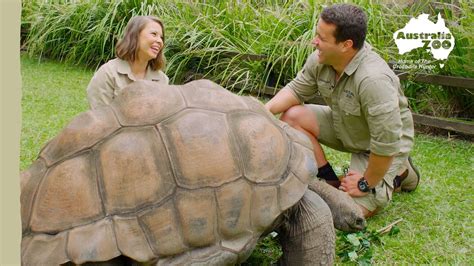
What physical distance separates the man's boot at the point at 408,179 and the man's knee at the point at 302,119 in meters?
0.57

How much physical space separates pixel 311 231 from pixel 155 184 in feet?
2.32

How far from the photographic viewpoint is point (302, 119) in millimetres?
3408

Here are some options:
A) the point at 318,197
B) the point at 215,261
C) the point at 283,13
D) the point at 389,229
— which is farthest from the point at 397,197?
the point at 283,13

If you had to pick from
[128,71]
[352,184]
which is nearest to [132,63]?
[128,71]

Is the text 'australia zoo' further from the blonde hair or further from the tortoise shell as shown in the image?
the tortoise shell

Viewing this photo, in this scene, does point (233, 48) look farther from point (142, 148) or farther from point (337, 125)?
point (142, 148)

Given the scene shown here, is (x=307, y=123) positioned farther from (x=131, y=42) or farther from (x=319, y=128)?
(x=131, y=42)

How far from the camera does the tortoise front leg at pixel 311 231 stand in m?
2.30

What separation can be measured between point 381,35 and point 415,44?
1.29 feet

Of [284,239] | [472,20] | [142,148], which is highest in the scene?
[472,20]

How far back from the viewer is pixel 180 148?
206 cm

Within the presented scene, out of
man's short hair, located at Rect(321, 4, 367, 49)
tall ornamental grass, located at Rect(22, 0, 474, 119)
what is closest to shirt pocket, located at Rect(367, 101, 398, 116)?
man's short hair, located at Rect(321, 4, 367, 49)

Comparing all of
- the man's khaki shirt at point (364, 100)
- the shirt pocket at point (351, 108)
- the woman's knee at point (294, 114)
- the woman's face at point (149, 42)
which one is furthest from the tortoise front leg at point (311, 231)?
the woman's face at point (149, 42)

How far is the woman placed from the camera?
127 inches
